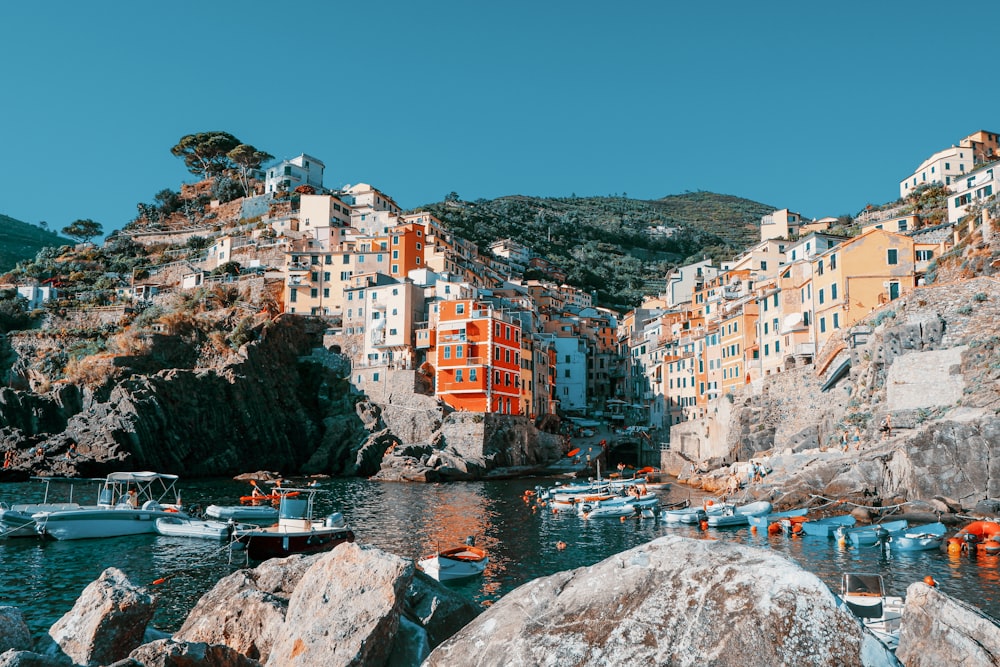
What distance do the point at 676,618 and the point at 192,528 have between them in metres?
36.1

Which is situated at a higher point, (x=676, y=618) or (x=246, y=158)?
(x=246, y=158)

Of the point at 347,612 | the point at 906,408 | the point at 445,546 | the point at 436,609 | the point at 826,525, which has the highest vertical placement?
the point at 906,408

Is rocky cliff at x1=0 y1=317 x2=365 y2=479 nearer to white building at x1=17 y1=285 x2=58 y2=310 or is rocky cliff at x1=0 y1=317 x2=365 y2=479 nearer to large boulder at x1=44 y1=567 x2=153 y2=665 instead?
white building at x1=17 y1=285 x2=58 y2=310

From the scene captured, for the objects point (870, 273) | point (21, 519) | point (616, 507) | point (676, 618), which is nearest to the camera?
point (676, 618)

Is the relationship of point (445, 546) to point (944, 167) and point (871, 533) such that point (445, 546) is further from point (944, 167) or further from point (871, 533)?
point (944, 167)

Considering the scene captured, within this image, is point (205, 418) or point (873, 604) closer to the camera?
point (873, 604)

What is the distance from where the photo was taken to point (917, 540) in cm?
3080

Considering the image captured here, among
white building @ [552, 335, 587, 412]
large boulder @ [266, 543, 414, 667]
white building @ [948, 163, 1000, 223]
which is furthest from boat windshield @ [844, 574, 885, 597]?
white building @ [552, 335, 587, 412]

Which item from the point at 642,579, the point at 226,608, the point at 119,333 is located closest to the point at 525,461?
the point at 119,333

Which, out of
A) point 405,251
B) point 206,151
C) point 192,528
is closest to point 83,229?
point 206,151

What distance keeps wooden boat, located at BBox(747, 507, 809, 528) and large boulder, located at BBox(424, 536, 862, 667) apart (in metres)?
35.9

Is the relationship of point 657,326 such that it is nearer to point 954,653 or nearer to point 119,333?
point 119,333

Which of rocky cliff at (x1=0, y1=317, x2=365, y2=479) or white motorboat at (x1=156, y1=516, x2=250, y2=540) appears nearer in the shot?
white motorboat at (x1=156, y1=516, x2=250, y2=540)

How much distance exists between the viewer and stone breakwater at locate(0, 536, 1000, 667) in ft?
14.6
